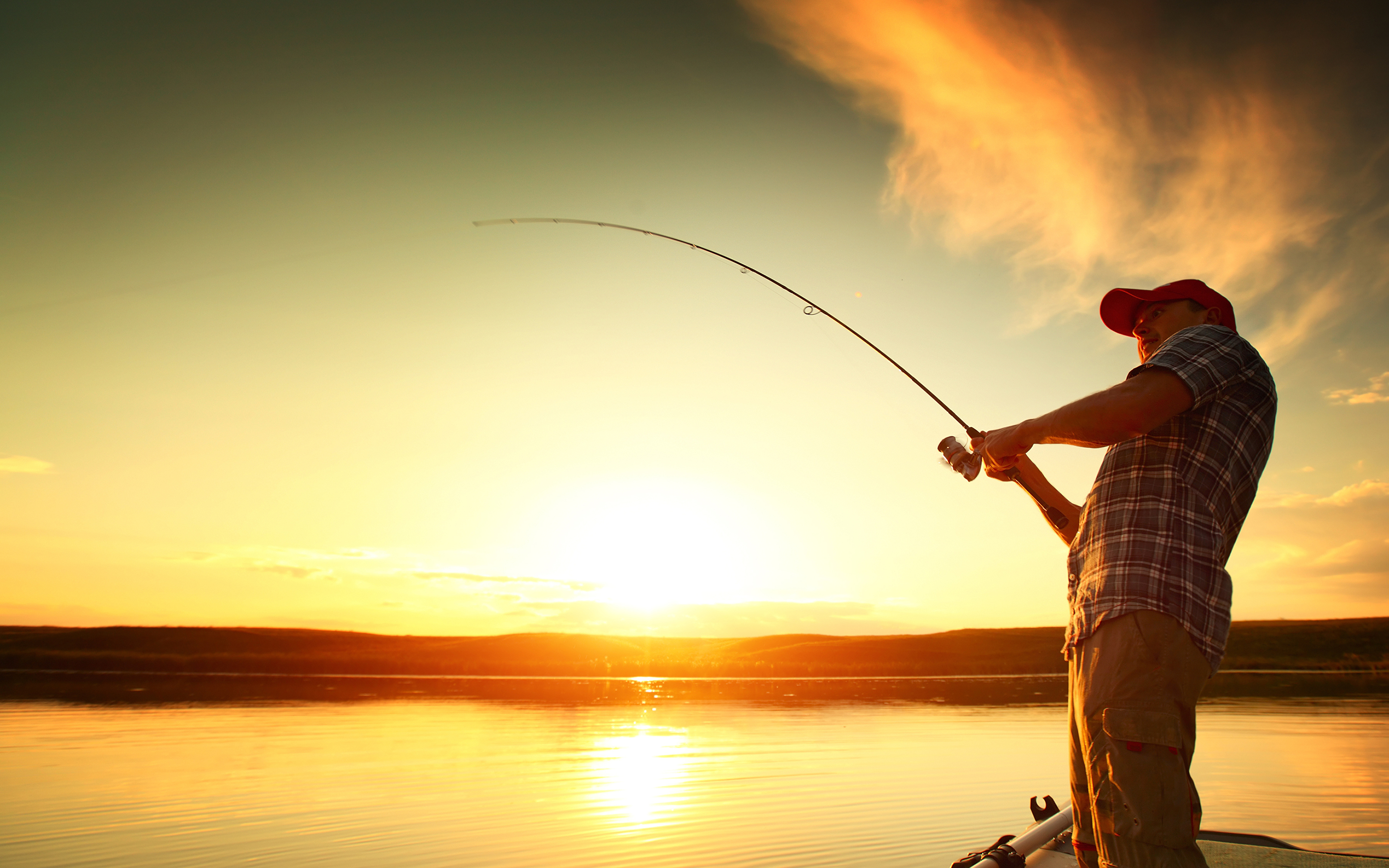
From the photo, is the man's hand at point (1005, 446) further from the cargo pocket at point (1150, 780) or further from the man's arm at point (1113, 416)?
the cargo pocket at point (1150, 780)

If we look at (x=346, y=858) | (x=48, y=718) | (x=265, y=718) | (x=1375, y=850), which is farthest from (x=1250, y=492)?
(x=48, y=718)

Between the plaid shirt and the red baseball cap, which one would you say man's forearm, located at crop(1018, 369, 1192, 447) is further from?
the red baseball cap

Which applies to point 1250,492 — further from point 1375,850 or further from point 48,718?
point 48,718

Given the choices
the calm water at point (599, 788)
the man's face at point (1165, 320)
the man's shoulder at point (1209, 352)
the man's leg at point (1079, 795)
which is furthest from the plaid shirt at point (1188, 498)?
the calm water at point (599, 788)

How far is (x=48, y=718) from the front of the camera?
1579cm

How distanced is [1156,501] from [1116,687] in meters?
0.55

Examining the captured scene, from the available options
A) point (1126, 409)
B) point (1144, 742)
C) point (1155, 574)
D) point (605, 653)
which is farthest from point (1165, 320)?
point (605, 653)

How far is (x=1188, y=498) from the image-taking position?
7.47 ft

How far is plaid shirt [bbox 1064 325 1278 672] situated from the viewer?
2.19m

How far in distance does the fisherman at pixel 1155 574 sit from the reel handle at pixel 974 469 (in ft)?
2.22

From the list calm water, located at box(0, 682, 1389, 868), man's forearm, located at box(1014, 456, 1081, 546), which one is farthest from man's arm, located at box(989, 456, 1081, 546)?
calm water, located at box(0, 682, 1389, 868)

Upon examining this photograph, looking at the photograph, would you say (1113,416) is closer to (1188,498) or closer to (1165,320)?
(1188,498)

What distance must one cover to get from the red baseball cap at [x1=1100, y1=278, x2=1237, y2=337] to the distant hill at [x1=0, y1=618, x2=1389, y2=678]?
39.2 metres

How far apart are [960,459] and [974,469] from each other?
9cm
